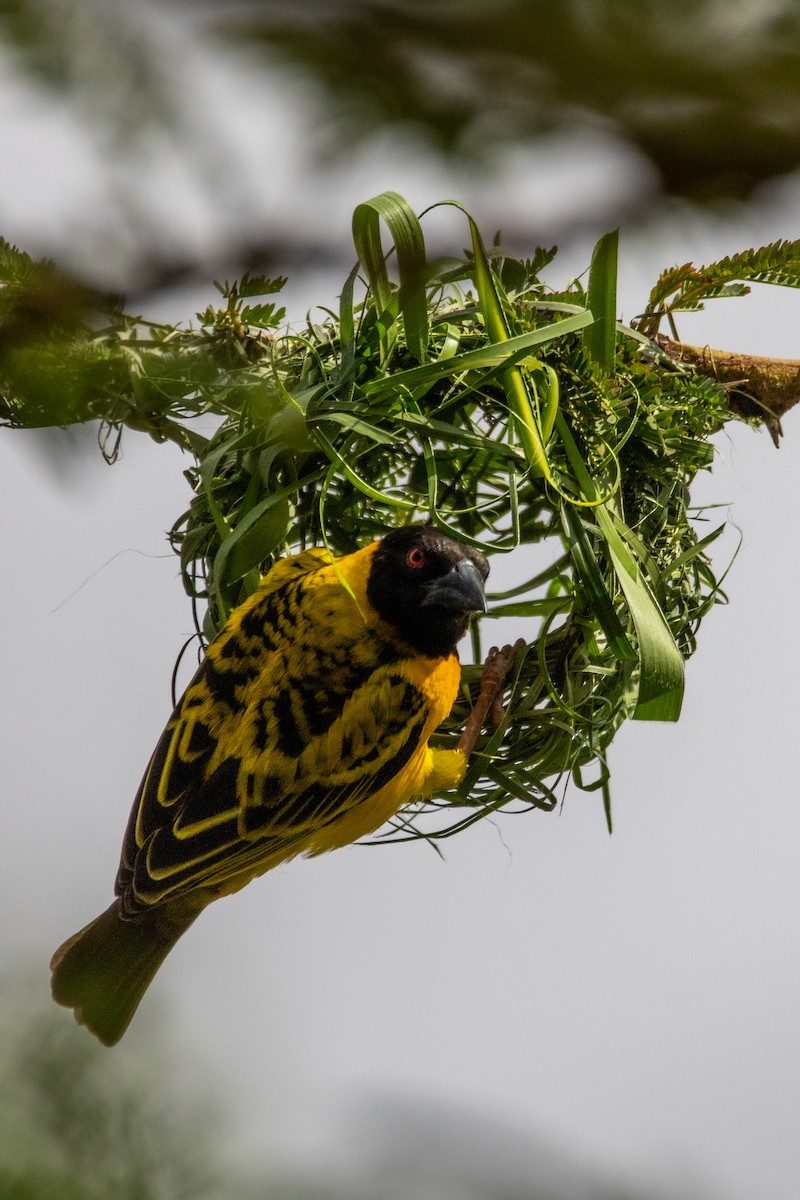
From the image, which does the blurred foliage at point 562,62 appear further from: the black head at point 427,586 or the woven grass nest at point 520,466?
the black head at point 427,586

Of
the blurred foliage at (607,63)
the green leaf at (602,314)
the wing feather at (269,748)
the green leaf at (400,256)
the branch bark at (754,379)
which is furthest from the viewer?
the branch bark at (754,379)

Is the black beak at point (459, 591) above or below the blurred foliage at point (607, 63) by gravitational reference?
above

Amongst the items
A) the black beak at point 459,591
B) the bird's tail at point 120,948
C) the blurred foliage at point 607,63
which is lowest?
the bird's tail at point 120,948

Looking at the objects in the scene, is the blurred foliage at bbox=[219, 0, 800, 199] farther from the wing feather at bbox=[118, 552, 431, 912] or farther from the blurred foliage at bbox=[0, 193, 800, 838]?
the wing feather at bbox=[118, 552, 431, 912]

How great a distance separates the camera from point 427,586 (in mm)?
2443

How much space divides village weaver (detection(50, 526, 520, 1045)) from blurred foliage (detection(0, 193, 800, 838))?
0.33ft

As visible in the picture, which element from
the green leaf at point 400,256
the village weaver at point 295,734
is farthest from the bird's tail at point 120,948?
the green leaf at point 400,256

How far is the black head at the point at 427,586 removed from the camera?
240cm

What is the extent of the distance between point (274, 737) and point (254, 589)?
0.33 m

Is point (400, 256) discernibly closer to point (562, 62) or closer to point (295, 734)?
point (562, 62)

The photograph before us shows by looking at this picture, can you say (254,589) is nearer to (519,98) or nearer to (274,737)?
(274,737)

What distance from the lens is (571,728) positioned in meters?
2.26

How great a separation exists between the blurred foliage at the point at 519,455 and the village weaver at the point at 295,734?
102mm

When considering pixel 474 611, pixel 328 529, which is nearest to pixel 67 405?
pixel 474 611
